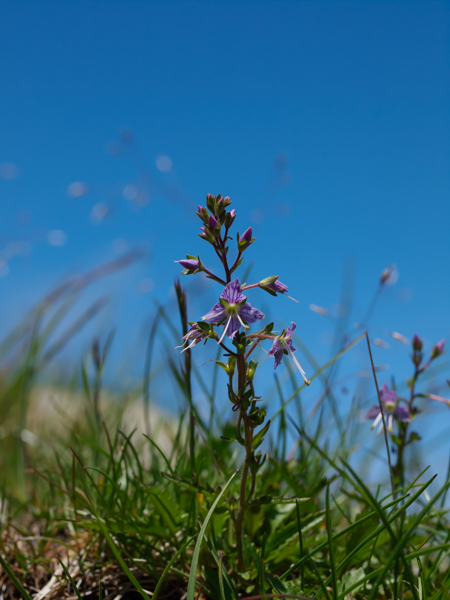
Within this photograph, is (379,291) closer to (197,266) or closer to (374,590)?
(197,266)

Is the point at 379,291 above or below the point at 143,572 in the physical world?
above

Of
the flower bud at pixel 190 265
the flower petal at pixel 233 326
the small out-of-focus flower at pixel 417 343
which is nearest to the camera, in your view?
the flower petal at pixel 233 326

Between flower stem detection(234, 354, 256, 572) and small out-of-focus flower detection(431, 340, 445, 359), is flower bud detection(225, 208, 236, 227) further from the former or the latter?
small out-of-focus flower detection(431, 340, 445, 359)

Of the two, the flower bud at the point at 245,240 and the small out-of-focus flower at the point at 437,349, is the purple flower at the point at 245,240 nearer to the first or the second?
the flower bud at the point at 245,240

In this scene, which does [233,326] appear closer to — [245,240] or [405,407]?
[245,240]

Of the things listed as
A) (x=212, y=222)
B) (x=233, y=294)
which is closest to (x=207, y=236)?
(x=212, y=222)

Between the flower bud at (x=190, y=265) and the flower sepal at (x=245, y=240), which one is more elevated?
the flower sepal at (x=245, y=240)

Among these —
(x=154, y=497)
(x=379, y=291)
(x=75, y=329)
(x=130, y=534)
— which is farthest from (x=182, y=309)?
(x=75, y=329)

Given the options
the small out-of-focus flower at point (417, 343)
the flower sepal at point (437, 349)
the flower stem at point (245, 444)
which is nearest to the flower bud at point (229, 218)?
the flower stem at point (245, 444)
